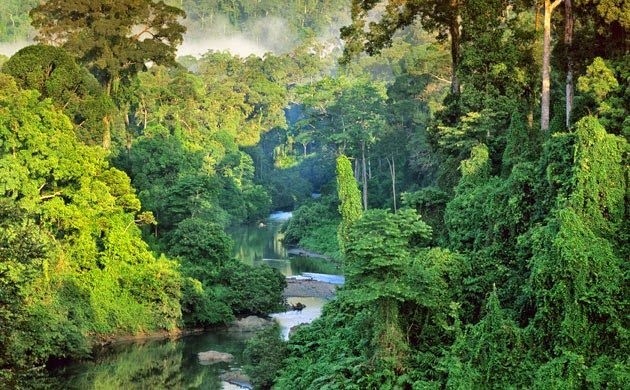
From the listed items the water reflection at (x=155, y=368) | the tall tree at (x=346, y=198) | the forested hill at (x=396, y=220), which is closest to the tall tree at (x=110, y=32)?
the forested hill at (x=396, y=220)

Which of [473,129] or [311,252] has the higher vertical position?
[473,129]

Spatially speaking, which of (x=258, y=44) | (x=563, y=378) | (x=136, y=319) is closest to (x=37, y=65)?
(x=136, y=319)

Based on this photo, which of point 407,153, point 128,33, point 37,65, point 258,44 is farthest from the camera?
point 258,44

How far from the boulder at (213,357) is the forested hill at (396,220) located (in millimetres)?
3563

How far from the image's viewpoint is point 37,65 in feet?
105

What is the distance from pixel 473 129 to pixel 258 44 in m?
127

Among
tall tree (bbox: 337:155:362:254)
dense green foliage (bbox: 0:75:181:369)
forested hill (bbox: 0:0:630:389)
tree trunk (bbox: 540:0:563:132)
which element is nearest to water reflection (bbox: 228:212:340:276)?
forested hill (bbox: 0:0:630:389)

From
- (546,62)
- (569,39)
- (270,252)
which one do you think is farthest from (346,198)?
(270,252)

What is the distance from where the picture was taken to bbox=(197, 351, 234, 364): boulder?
27672 mm

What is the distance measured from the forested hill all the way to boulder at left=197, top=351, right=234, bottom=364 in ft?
11.7

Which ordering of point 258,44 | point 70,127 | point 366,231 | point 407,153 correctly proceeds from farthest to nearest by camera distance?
point 258,44, point 407,153, point 70,127, point 366,231

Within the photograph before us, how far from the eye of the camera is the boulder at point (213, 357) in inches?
1089

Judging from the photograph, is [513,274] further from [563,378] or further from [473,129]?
[473,129]

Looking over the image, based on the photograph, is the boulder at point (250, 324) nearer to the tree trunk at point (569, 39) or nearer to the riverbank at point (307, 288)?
the riverbank at point (307, 288)
